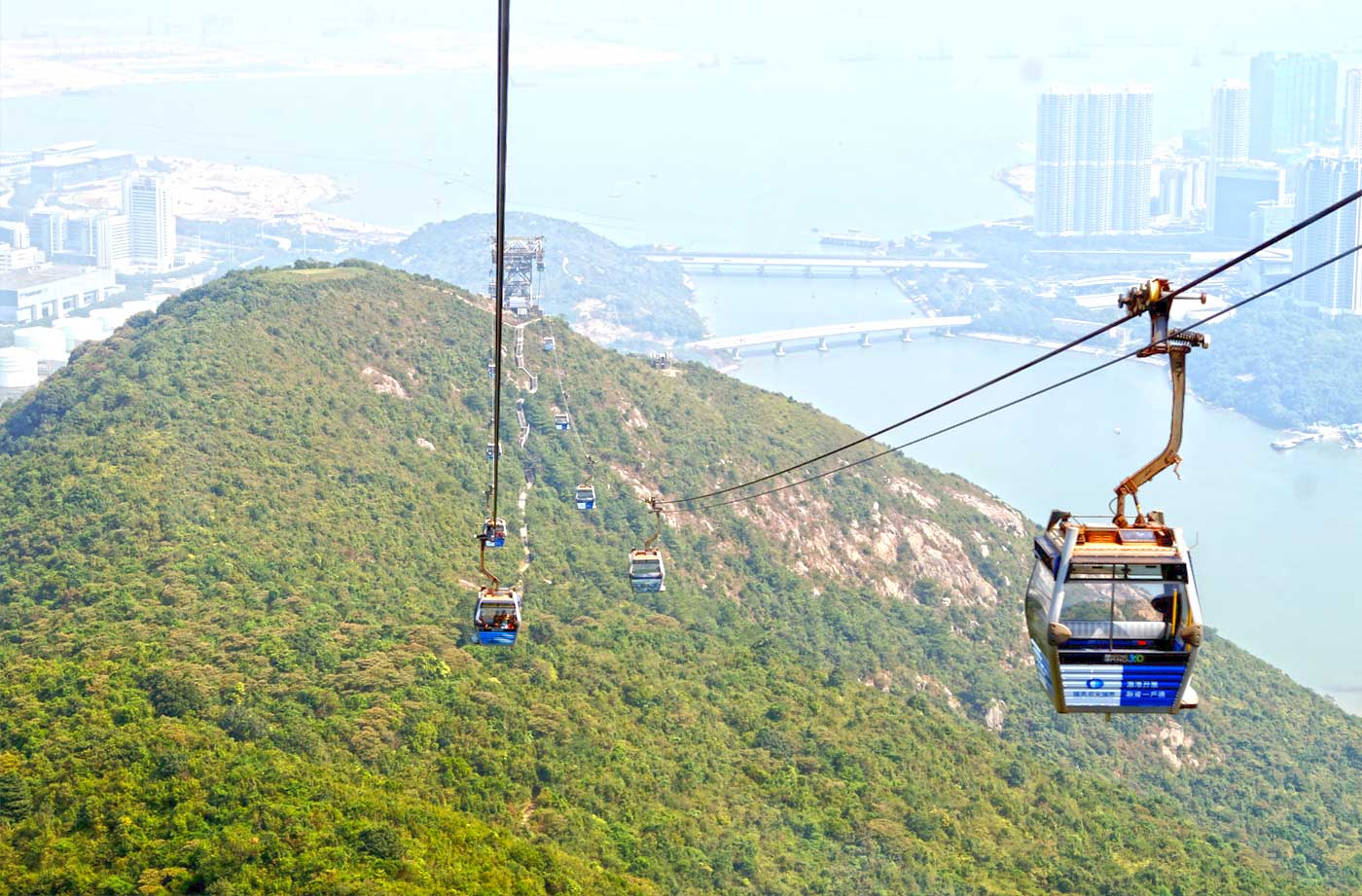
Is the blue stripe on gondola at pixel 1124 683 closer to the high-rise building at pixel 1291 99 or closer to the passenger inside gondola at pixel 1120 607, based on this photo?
the passenger inside gondola at pixel 1120 607

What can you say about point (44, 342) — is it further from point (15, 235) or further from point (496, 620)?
point (496, 620)

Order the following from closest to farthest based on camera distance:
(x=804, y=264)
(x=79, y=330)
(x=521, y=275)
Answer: (x=521, y=275), (x=79, y=330), (x=804, y=264)

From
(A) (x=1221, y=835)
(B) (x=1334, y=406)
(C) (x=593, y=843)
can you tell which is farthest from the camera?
(B) (x=1334, y=406)

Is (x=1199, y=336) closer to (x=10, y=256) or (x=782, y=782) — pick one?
(x=782, y=782)

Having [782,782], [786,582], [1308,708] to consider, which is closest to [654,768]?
[782,782]

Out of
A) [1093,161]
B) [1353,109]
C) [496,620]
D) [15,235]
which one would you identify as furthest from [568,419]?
[1353,109]

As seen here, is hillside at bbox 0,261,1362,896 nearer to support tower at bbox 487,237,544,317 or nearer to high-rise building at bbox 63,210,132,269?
support tower at bbox 487,237,544,317
